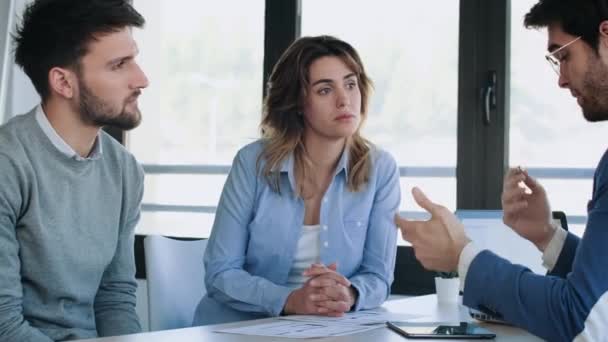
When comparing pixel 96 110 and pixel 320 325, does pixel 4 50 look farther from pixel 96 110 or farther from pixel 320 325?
pixel 320 325

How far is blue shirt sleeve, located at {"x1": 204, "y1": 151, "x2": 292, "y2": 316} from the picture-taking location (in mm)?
Result: 2315

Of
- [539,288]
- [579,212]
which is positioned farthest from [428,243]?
[579,212]

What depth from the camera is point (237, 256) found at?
8.14 ft

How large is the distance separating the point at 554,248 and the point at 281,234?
0.83 m

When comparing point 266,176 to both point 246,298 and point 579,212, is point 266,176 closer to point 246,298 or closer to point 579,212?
point 246,298

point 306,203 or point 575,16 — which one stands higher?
point 575,16

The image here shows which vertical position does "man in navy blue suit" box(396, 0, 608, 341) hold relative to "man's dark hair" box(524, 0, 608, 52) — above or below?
below

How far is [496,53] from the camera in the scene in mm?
3344

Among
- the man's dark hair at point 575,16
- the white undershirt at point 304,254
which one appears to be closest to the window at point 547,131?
the white undershirt at point 304,254

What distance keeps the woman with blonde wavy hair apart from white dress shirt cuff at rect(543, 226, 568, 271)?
1.68 ft

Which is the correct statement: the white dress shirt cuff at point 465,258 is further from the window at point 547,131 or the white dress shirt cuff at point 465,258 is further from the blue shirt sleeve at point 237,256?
the window at point 547,131

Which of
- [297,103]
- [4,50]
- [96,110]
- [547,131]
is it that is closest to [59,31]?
[96,110]

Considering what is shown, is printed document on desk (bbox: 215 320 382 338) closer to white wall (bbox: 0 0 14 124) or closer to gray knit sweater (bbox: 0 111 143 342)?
gray knit sweater (bbox: 0 111 143 342)

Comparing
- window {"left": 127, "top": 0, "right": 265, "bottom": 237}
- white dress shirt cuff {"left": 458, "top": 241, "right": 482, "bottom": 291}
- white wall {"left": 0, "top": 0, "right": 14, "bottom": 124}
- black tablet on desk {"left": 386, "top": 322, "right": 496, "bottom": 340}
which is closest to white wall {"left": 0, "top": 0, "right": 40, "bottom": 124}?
white wall {"left": 0, "top": 0, "right": 14, "bottom": 124}
